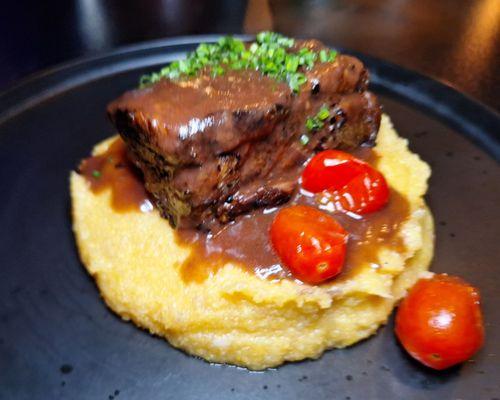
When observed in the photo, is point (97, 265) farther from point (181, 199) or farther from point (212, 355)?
point (212, 355)

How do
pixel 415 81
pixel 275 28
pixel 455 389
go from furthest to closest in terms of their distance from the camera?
pixel 275 28 < pixel 415 81 < pixel 455 389

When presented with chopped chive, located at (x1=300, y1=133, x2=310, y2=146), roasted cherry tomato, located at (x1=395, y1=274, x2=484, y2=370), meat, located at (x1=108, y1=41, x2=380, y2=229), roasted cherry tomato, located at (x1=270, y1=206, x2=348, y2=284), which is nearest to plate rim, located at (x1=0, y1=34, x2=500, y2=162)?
meat, located at (x1=108, y1=41, x2=380, y2=229)

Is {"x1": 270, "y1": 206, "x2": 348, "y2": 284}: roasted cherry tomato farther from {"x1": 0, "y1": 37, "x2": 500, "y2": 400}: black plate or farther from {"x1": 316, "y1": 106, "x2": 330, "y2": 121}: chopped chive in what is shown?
{"x1": 316, "y1": 106, "x2": 330, "y2": 121}: chopped chive

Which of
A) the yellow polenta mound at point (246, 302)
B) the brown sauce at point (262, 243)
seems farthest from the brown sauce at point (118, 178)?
the brown sauce at point (262, 243)

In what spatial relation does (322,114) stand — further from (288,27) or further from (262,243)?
(288,27)

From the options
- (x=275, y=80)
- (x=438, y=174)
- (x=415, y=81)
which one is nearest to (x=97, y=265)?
(x=275, y=80)

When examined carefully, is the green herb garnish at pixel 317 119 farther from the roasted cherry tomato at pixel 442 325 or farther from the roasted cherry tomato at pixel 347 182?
the roasted cherry tomato at pixel 442 325
